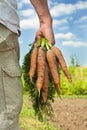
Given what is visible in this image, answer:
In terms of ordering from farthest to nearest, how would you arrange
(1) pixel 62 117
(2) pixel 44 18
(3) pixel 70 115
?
(3) pixel 70 115
(1) pixel 62 117
(2) pixel 44 18

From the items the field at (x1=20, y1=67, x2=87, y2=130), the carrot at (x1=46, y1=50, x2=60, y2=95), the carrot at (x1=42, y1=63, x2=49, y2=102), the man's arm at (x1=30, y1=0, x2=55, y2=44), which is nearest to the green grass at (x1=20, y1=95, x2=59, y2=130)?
the field at (x1=20, y1=67, x2=87, y2=130)

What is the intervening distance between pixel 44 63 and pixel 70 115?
6.13 meters

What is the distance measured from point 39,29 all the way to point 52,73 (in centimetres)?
29

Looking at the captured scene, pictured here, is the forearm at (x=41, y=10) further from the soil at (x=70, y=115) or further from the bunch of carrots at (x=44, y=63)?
the soil at (x=70, y=115)

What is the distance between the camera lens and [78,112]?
966 centimetres

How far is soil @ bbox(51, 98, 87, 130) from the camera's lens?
8296mm

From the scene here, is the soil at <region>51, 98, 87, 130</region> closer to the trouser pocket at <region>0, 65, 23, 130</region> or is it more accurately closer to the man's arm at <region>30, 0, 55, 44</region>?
the trouser pocket at <region>0, 65, 23, 130</region>

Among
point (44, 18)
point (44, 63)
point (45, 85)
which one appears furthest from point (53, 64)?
point (44, 18)

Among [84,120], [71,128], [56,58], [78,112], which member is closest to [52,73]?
[56,58]

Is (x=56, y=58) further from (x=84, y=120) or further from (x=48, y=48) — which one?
(x=84, y=120)

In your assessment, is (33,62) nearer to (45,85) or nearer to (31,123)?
(45,85)

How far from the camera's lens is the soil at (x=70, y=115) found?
8296 millimetres

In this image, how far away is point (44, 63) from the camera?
10.5 feet

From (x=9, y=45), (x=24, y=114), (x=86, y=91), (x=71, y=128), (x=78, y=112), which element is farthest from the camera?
(x=86, y=91)
